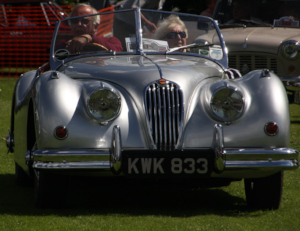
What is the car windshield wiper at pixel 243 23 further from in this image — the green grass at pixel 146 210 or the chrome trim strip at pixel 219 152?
the chrome trim strip at pixel 219 152

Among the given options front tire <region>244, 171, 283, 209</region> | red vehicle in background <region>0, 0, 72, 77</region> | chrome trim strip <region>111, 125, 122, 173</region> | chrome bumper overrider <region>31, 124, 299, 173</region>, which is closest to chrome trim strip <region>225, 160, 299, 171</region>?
chrome bumper overrider <region>31, 124, 299, 173</region>

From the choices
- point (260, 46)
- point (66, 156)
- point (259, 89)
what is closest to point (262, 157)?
point (259, 89)

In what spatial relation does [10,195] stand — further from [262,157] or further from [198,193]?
[262,157]

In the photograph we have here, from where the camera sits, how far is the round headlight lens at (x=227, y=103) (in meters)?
4.48

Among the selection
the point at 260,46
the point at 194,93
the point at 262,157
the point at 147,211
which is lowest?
the point at 260,46

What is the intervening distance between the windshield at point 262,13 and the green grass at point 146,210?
5.30 meters

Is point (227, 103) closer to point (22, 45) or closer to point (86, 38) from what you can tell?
point (86, 38)

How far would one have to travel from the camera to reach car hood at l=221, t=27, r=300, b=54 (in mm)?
10125

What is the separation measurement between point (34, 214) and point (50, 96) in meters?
0.85

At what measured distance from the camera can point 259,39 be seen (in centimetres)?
1017

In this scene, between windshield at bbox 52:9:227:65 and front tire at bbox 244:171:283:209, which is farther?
windshield at bbox 52:9:227:65

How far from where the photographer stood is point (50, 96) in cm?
445

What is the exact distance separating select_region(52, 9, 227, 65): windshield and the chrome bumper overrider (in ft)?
Result: 5.17

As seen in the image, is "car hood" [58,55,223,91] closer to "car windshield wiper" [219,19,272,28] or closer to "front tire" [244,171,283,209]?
"front tire" [244,171,283,209]
